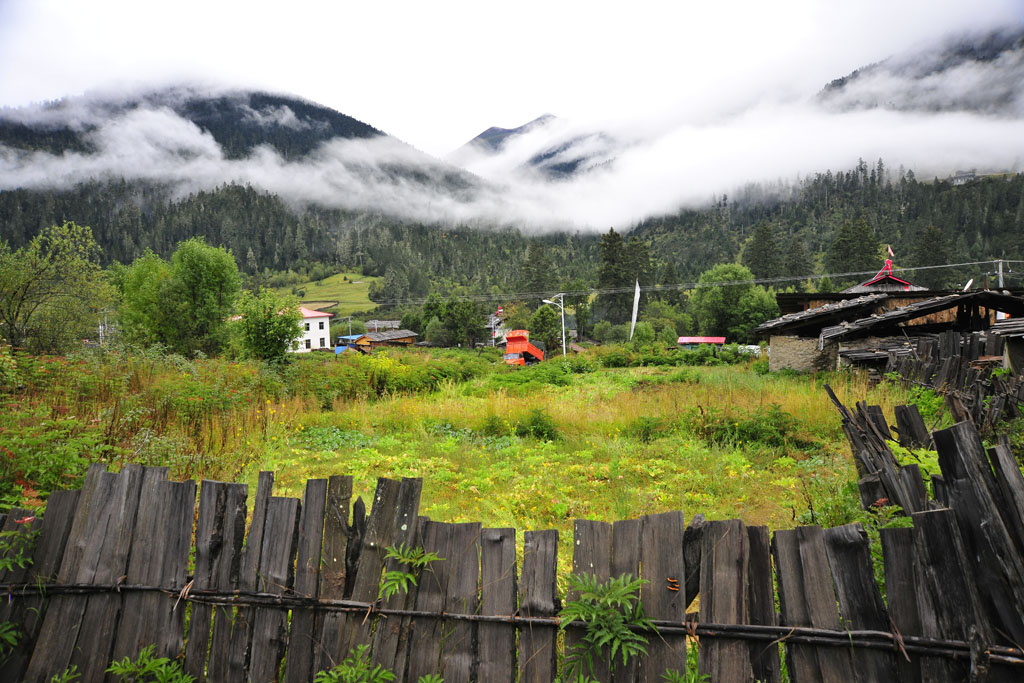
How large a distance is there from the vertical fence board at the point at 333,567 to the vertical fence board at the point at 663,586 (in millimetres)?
1414

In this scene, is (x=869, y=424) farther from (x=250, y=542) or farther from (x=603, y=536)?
(x=250, y=542)

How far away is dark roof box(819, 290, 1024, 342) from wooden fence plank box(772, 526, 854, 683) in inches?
699

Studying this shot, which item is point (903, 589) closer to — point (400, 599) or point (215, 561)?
point (400, 599)

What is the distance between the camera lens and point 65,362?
9984mm

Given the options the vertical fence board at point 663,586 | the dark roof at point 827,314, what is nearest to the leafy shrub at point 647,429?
the vertical fence board at point 663,586

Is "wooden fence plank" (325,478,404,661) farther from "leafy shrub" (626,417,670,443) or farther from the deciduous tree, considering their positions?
the deciduous tree

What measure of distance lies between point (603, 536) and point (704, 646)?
59cm

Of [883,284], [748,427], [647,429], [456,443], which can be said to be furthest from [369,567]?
[883,284]

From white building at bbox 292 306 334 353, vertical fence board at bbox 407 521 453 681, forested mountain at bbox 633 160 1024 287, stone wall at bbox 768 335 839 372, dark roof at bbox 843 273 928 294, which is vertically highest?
forested mountain at bbox 633 160 1024 287

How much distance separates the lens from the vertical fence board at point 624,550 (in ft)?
7.50

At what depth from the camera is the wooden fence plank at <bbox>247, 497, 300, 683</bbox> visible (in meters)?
2.56

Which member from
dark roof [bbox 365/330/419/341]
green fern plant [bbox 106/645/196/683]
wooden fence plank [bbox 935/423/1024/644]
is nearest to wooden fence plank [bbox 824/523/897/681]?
wooden fence plank [bbox 935/423/1024/644]

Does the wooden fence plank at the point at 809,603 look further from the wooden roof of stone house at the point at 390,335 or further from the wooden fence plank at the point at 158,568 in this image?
the wooden roof of stone house at the point at 390,335

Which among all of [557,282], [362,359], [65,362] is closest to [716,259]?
[557,282]
